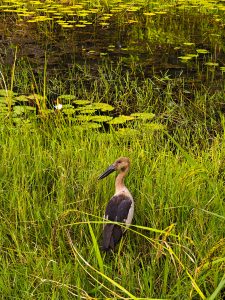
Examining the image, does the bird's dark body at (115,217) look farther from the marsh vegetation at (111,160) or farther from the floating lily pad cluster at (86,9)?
the floating lily pad cluster at (86,9)

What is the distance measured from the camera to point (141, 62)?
575cm

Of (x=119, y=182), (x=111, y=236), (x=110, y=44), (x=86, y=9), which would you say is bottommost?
(x=111, y=236)

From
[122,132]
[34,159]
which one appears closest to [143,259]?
[34,159]

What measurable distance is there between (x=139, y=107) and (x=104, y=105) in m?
0.29

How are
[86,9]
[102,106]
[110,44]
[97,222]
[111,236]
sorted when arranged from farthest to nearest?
[86,9] → [110,44] → [102,106] → [111,236] → [97,222]

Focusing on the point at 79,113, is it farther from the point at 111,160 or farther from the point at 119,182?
the point at 119,182

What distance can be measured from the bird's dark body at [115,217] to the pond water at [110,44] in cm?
203

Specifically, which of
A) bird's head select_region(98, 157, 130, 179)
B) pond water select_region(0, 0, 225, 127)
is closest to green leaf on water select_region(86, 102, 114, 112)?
pond water select_region(0, 0, 225, 127)

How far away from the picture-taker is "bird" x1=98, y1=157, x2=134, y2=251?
82.4 inches

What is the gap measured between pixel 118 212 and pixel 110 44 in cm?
460

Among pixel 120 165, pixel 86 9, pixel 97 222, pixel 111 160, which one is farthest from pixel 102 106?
pixel 86 9

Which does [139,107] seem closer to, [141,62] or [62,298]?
[141,62]

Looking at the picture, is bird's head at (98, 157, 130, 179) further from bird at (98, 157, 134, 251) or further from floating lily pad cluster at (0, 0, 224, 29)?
floating lily pad cluster at (0, 0, 224, 29)

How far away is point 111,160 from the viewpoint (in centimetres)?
300
